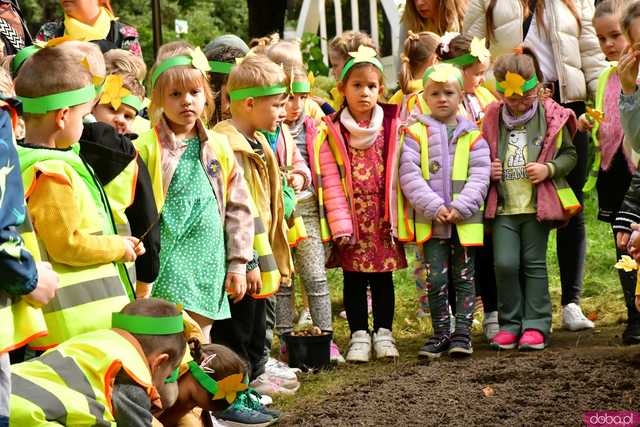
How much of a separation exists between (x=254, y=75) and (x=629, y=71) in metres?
1.87

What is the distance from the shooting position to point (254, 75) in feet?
20.2

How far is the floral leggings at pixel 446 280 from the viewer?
719 centimetres

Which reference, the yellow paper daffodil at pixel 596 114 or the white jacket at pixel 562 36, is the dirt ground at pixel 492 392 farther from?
the white jacket at pixel 562 36

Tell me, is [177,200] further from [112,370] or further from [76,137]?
[112,370]

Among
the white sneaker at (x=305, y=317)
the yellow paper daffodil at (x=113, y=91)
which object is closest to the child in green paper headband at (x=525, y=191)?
the white sneaker at (x=305, y=317)

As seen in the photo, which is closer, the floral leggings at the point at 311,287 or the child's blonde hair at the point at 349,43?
the floral leggings at the point at 311,287

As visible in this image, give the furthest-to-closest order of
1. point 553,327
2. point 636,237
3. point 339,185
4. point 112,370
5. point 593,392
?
1. point 553,327
2. point 339,185
3. point 593,392
4. point 636,237
5. point 112,370

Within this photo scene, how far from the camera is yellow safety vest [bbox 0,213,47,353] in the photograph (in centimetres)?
368

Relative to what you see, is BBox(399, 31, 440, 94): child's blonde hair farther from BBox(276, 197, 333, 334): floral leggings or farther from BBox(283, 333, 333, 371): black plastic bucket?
BBox(283, 333, 333, 371): black plastic bucket

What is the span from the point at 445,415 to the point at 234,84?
2.00 meters

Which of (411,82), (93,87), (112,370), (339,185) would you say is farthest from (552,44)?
(112,370)

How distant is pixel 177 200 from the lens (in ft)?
18.3

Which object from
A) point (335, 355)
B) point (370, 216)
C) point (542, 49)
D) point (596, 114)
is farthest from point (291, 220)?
point (542, 49)

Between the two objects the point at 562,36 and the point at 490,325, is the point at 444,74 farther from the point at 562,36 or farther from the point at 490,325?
the point at 490,325
